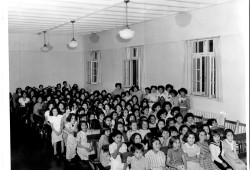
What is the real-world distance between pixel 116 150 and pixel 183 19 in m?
5.04

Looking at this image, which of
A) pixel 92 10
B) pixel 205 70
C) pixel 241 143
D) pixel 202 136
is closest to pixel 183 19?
pixel 205 70

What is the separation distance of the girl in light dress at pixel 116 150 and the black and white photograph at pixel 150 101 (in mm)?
15

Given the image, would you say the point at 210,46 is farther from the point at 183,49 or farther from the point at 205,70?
the point at 183,49

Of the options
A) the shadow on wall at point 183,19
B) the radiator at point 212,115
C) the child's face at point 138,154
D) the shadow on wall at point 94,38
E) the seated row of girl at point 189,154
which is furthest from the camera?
the shadow on wall at point 94,38

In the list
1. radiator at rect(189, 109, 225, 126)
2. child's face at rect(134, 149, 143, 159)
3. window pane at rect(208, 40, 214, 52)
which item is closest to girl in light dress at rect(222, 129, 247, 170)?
child's face at rect(134, 149, 143, 159)

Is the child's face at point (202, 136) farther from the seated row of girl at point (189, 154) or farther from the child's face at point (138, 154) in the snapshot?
the child's face at point (138, 154)

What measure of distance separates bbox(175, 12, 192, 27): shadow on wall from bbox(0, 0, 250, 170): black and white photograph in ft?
0.10

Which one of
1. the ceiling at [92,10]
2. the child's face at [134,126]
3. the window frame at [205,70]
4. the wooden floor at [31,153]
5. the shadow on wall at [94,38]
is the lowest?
the wooden floor at [31,153]

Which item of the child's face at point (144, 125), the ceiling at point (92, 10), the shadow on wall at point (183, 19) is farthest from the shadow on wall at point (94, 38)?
the child's face at point (144, 125)

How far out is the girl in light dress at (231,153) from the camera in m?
4.80

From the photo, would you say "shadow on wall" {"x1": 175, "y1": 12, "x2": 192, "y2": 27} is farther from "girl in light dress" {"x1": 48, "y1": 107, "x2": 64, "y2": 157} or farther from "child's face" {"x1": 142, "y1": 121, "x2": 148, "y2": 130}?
"girl in light dress" {"x1": 48, "y1": 107, "x2": 64, "y2": 157}

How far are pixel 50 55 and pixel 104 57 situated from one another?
299cm

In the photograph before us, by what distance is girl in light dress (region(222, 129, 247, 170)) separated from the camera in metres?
4.80

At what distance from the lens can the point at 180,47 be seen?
8719 mm
